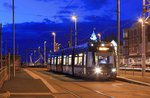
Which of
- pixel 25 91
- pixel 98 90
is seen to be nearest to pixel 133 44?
pixel 98 90

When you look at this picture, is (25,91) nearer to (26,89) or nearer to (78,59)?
(26,89)

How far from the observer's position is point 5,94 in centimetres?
1944

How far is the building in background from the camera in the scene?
118963mm

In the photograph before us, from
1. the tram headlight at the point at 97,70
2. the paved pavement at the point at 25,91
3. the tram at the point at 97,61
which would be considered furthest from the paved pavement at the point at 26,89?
the tram headlight at the point at 97,70

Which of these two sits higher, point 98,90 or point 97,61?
point 97,61

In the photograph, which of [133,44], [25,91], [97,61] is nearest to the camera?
[25,91]

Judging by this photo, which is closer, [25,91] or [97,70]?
[25,91]

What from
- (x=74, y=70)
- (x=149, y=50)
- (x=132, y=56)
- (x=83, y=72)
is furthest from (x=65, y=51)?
(x=132, y=56)

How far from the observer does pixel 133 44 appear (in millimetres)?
130625

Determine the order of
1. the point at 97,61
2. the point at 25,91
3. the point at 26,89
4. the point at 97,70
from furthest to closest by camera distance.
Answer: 1. the point at 97,61
2. the point at 97,70
3. the point at 26,89
4. the point at 25,91

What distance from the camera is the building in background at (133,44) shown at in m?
119

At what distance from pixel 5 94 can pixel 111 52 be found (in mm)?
19284

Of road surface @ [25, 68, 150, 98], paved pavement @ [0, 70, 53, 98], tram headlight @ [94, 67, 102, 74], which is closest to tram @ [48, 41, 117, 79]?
tram headlight @ [94, 67, 102, 74]

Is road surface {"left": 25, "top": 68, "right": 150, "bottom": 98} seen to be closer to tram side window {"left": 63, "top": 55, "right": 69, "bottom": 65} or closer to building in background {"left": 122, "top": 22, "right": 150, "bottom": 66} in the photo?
tram side window {"left": 63, "top": 55, "right": 69, "bottom": 65}
